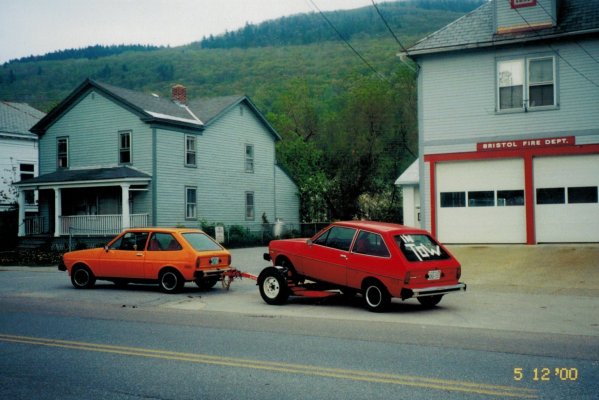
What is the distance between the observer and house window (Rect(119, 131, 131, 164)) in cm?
3381

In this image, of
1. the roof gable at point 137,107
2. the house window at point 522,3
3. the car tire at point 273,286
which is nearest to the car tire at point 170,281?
the car tire at point 273,286

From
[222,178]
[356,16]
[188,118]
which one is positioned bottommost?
[222,178]

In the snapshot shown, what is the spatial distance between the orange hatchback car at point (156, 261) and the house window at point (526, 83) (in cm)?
1166

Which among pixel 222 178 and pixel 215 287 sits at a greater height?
pixel 222 178

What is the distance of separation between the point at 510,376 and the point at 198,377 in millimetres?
3422

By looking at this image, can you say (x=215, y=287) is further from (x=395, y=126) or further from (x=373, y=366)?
(x=395, y=126)

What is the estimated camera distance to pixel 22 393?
641cm

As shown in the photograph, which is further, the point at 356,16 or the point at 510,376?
the point at 356,16

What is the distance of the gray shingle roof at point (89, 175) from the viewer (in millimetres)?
31891

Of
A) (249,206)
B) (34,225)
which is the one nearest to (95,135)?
(34,225)

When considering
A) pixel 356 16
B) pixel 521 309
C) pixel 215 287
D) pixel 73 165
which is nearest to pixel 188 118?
pixel 73 165

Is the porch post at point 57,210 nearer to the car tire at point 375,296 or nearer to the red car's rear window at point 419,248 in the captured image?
the car tire at point 375,296

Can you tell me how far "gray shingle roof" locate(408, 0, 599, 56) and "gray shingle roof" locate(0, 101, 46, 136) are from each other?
1211 inches

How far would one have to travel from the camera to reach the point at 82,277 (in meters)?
16.4
